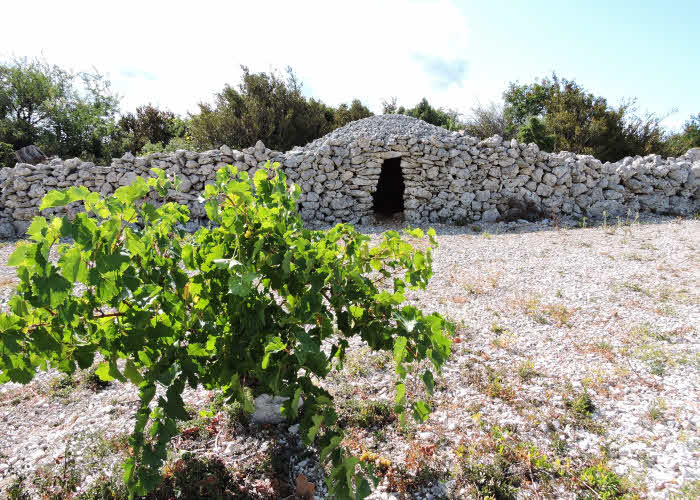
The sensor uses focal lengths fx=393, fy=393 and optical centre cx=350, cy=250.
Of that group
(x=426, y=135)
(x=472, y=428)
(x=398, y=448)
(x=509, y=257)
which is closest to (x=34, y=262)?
(x=398, y=448)

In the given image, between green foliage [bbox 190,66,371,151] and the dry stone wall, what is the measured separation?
15.1ft

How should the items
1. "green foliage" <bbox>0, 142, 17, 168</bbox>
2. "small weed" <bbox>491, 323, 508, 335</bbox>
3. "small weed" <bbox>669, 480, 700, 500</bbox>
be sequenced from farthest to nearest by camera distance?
"green foliage" <bbox>0, 142, 17, 168</bbox> < "small weed" <bbox>491, 323, 508, 335</bbox> < "small weed" <bbox>669, 480, 700, 500</bbox>

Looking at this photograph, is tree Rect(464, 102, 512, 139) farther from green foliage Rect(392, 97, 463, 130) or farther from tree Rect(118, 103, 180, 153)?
tree Rect(118, 103, 180, 153)

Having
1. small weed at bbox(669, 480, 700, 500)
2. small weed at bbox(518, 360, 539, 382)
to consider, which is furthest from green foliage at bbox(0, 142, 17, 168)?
small weed at bbox(669, 480, 700, 500)

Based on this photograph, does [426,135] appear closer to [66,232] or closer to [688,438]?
[688,438]

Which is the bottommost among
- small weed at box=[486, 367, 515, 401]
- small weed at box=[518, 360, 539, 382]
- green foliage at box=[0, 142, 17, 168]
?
small weed at box=[486, 367, 515, 401]

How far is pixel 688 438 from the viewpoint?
106 inches

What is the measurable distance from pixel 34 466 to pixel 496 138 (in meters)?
10.9

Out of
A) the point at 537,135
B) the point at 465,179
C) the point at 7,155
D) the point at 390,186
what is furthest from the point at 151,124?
the point at 537,135

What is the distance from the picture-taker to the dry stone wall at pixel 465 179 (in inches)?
407

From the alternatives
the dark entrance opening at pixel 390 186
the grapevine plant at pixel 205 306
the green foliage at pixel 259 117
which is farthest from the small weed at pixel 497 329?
the green foliage at pixel 259 117

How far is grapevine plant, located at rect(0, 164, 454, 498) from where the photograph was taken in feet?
4.63

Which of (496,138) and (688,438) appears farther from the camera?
(496,138)

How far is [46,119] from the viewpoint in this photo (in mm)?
16438
